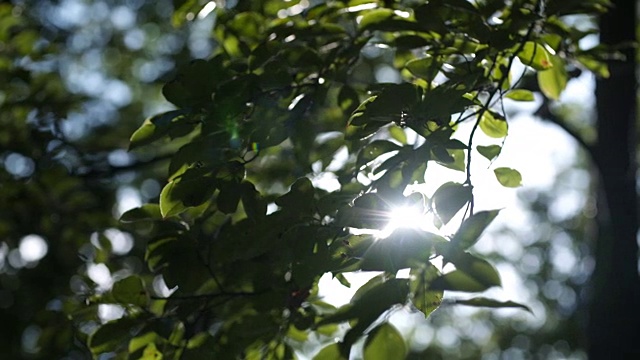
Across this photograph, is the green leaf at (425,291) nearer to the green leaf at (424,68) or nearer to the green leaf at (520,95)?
the green leaf at (424,68)

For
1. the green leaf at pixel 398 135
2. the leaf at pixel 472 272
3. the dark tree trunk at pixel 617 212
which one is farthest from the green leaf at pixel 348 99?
the dark tree trunk at pixel 617 212

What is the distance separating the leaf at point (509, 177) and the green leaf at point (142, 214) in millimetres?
763

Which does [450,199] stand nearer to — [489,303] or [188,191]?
[489,303]

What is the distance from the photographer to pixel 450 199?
61.6 inches

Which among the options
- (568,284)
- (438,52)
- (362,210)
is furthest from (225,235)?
(568,284)

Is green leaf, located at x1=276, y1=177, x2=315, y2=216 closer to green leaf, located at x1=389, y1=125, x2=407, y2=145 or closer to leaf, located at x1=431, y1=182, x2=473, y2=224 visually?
leaf, located at x1=431, y1=182, x2=473, y2=224

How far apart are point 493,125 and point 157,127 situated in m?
0.74

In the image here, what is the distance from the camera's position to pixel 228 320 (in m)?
2.04

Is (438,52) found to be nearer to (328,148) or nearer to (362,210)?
(362,210)

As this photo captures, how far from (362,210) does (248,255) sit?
1.19ft

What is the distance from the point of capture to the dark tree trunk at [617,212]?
296cm

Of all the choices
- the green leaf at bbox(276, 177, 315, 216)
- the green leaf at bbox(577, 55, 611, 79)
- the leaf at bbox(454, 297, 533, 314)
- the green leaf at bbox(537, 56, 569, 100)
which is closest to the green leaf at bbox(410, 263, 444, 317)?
the leaf at bbox(454, 297, 533, 314)

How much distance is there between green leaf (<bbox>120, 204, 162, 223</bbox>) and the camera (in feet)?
6.30

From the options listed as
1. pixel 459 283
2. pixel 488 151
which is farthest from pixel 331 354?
pixel 488 151
